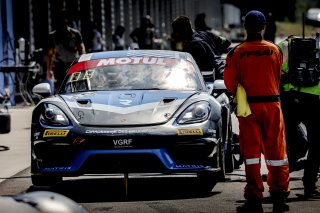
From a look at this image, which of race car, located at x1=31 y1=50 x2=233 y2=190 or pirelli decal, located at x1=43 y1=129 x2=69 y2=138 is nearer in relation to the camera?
race car, located at x1=31 y1=50 x2=233 y2=190

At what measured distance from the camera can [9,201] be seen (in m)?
4.53

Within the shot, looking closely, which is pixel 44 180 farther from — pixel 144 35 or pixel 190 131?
pixel 144 35

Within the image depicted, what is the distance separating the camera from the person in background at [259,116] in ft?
27.8

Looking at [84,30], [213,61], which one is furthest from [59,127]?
[84,30]

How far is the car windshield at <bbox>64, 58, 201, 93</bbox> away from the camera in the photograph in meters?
10.2

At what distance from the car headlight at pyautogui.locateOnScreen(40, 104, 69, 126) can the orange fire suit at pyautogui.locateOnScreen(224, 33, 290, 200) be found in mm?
1605

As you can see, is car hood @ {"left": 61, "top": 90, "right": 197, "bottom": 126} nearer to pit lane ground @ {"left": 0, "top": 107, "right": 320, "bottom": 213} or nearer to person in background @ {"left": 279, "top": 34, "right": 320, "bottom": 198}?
pit lane ground @ {"left": 0, "top": 107, "right": 320, "bottom": 213}

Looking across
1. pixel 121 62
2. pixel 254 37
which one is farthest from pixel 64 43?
pixel 254 37

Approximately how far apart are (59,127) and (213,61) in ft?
11.8

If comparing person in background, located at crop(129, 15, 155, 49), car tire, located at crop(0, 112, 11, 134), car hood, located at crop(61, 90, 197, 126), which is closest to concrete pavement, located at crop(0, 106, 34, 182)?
car tire, located at crop(0, 112, 11, 134)

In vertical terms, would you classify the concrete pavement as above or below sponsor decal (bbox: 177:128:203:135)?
below

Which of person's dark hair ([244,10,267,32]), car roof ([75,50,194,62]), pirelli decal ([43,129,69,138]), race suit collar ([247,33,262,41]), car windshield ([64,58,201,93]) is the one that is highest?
person's dark hair ([244,10,267,32])

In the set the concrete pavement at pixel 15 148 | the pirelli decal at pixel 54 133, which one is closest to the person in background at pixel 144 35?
the concrete pavement at pixel 15 148

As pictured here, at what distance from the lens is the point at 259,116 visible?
8.48 meters
